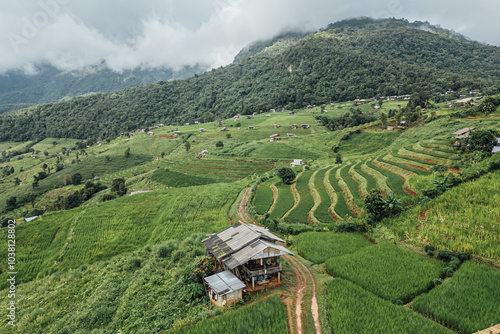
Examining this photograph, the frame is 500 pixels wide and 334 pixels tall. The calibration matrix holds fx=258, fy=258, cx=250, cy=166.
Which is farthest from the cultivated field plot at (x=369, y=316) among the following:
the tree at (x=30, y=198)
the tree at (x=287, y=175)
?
the tree at (x=30, y=198)

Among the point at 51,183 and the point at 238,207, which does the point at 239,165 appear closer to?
the point at 238,207

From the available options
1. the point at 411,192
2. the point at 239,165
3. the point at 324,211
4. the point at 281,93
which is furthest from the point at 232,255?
the point at 281,93

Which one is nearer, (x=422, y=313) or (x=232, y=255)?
(x=422, y=313)

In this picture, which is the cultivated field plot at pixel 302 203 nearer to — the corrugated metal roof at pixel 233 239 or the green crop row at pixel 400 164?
the corrugated metal roof at pixel 233 239

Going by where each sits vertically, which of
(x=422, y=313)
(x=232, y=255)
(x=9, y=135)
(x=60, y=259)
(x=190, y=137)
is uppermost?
(x=9, y=135)

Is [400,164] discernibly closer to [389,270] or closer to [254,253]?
[389,270]

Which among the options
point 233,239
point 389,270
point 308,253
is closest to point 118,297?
point 233,239
